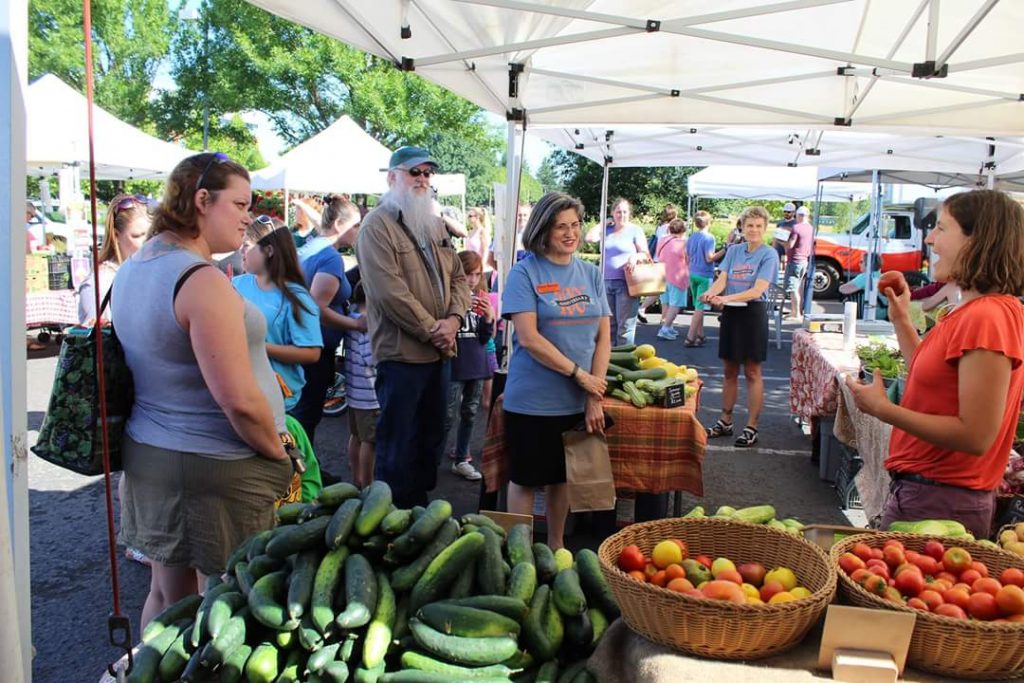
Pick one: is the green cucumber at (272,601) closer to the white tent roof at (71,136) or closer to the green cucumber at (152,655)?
the green cucumber at (152,655)

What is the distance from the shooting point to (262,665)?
173cm

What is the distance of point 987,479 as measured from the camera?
2.44 meters

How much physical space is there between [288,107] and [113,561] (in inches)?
1356

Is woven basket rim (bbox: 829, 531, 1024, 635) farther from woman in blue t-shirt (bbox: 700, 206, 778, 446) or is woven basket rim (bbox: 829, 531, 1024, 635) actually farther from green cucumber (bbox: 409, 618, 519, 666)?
woman in blue t-shirt (bbox: 700, 206, 778, 446)

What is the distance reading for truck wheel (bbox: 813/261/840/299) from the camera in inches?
750

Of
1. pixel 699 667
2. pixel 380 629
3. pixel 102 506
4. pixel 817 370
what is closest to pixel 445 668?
pixel 380 629

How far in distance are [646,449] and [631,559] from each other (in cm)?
235

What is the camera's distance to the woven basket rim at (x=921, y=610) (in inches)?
59.8

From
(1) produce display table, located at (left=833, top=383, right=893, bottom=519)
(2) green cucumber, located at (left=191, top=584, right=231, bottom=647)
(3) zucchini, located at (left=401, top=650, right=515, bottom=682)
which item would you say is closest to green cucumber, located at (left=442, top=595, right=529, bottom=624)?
(3) zucchini, located at (left=401, top=650, right=515, bottom=682)

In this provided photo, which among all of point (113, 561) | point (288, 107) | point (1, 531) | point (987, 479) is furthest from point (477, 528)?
point (288, 107)

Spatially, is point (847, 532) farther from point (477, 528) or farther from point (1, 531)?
point (1, 531)

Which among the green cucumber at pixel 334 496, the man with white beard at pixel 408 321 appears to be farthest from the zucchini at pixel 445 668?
the man with white beard at pixel 408 321

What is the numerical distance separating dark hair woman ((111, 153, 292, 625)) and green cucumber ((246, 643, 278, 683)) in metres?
0.62

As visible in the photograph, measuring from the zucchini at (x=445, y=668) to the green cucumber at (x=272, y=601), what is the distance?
0.90 ft
